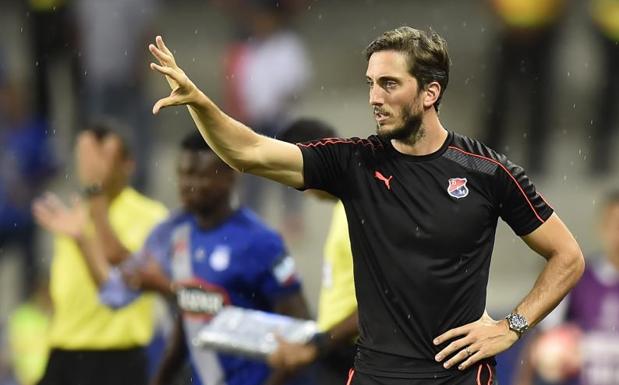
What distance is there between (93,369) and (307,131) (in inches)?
73.8

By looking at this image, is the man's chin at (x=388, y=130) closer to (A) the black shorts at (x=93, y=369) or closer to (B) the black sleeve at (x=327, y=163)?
(B) the black sleeve at (x=327, y=163)

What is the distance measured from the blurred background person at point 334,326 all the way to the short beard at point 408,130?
1.69 m

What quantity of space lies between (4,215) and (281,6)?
2955mm

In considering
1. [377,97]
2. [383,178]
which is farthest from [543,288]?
[377,97]

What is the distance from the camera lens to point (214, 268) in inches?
296

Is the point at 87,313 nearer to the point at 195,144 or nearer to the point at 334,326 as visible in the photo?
the point at 195,144

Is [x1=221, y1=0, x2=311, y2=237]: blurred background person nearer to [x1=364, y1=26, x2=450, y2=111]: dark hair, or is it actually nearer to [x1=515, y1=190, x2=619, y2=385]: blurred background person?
[x1=515, y1=190, x2=619, y2=385]: blurred background person

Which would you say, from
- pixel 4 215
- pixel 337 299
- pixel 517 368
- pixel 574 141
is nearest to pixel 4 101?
pixel 4 215

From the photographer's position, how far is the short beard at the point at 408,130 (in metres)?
5.16

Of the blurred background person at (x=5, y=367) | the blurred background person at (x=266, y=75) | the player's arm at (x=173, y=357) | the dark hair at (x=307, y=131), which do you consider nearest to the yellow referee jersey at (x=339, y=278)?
the dark hair at (x=307, y=131)

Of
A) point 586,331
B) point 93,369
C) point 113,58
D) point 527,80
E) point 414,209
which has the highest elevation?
point 414,209

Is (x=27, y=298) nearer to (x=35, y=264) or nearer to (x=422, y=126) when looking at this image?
(x=35, y=264)

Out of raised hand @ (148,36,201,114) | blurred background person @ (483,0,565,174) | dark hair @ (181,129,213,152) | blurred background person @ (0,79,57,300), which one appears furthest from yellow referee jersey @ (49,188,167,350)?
blurred background person @ (483,0,565,174)

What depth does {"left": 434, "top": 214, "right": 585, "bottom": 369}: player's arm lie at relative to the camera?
5227 millimetres
